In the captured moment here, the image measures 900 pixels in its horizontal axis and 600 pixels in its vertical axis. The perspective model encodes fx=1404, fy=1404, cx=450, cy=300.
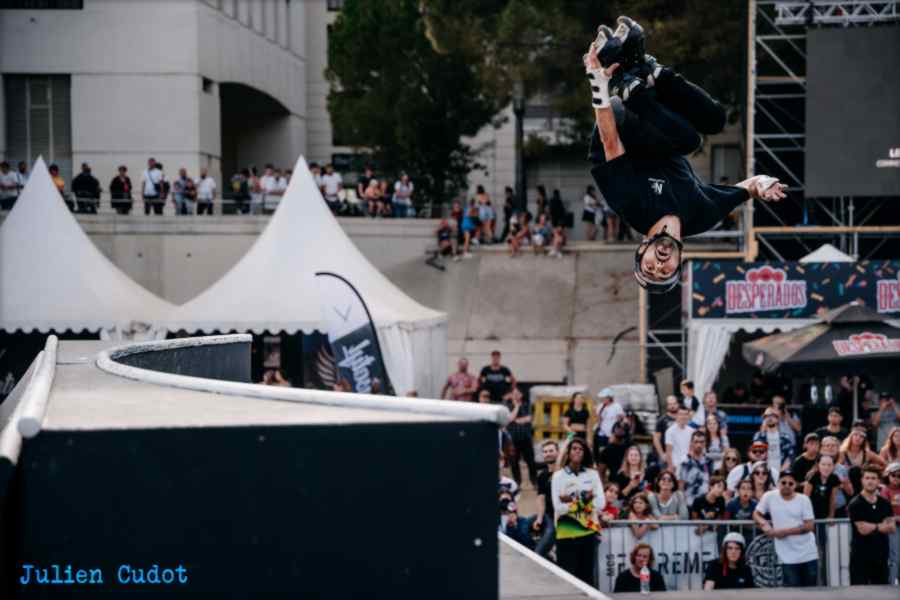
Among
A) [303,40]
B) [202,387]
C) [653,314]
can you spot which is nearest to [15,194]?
[653,314]

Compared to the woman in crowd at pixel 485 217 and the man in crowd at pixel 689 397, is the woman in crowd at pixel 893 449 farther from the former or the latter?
the woman in crowd at pixel 485 217

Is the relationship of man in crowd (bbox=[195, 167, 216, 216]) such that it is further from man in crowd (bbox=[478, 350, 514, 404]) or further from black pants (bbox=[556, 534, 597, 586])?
black pants (bbox=[556, 534, 597, 586])

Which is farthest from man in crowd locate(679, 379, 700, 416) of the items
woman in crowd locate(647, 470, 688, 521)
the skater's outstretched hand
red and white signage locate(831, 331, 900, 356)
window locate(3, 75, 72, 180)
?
window locate(3, 75, 72, 180)

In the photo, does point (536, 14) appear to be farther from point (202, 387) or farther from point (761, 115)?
point (202, 387)

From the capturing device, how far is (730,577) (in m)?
11.2

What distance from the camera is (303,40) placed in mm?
45844

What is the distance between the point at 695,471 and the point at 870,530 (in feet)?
7.29

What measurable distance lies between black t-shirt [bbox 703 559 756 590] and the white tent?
8871 millimetres

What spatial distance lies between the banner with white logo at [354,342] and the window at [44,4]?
18.7 m

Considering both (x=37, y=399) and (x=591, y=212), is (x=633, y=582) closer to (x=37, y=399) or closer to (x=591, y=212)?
(x=37, y=399)

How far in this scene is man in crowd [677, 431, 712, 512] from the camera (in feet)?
42.5

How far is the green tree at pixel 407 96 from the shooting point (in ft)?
121

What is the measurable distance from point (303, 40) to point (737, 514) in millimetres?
36413

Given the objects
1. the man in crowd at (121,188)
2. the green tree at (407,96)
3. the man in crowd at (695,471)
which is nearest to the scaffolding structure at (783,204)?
the man in crowd at (695,471)
